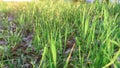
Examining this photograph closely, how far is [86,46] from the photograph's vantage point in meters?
3.22

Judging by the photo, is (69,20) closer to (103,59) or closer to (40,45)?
(40,45)

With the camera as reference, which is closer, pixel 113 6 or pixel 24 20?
pixel 24 20

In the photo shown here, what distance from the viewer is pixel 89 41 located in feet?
10.7

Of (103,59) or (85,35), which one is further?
(85,35)

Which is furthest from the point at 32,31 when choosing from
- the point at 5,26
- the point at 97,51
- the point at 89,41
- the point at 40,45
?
the point at 97,51

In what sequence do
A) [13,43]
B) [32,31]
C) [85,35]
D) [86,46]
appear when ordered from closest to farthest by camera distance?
1. [86,46]
2. [85,35]
3. [13,43]
4. [32,31]

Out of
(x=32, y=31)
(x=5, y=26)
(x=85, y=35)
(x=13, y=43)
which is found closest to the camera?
(x=85, y=35)

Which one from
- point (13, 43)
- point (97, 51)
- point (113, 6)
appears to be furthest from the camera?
point (113, 6)

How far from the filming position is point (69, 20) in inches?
186

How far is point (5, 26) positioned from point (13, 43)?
1229 mm

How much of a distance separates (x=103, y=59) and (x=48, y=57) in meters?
0.59

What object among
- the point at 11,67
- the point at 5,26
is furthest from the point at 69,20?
the point at 11,67

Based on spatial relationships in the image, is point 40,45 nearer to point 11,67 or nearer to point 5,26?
point 11,67

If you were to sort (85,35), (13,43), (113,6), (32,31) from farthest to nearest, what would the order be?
(113,6)
(32,31)
(13,43)
(85,35)
